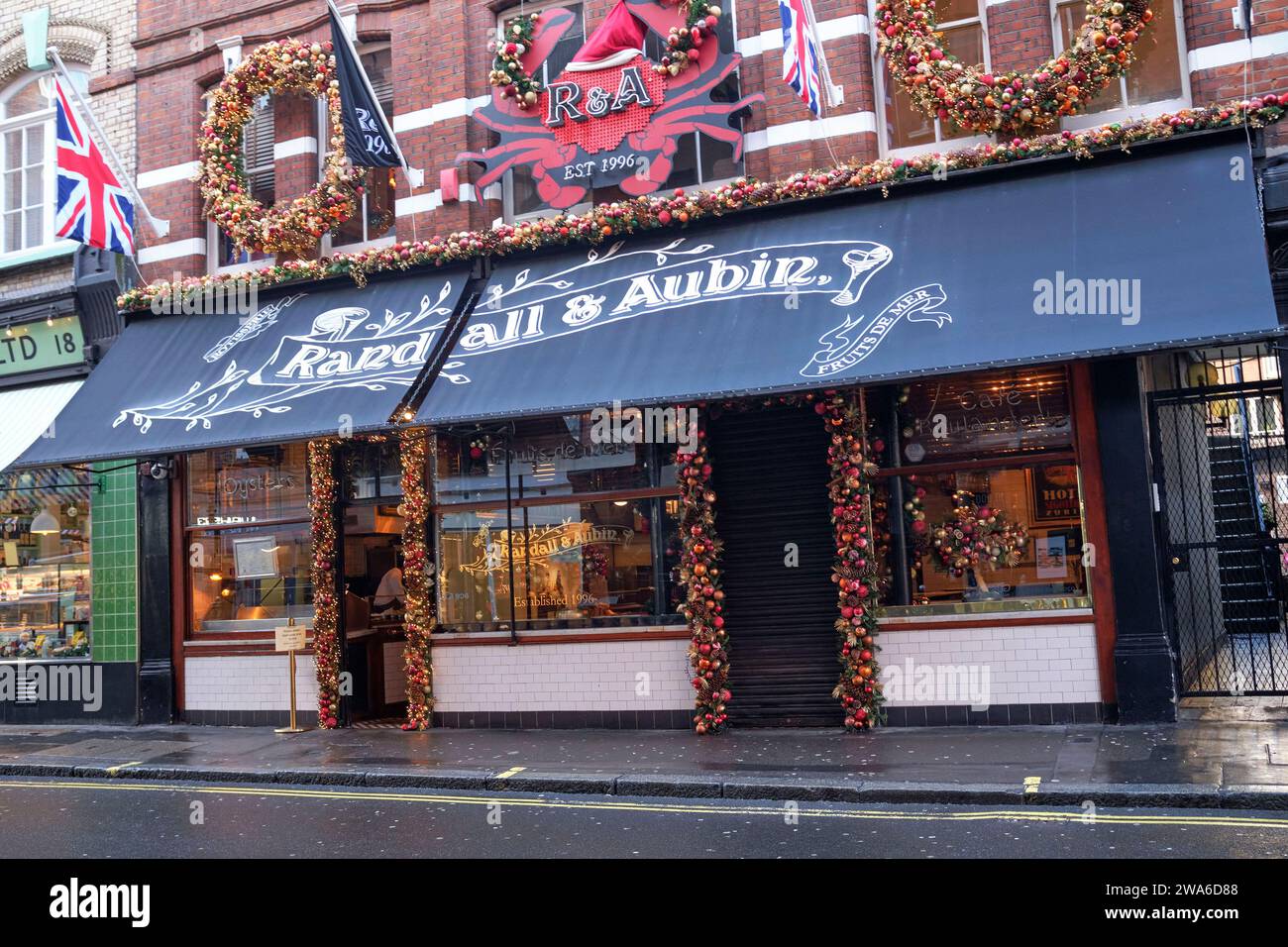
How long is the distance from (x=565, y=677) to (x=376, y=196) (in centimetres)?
632

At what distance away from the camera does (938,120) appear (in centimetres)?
1174

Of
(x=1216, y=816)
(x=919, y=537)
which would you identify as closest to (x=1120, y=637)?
(x=919, y=537)

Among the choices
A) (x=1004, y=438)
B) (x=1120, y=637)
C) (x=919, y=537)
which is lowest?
(x=1120, y=637)

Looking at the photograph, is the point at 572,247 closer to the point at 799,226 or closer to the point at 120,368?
the point at 799,226

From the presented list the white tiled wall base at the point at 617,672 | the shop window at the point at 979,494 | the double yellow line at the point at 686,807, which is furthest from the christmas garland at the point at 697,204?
the double yellow line at the point at 686,807

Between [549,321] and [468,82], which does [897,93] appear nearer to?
[549,321]

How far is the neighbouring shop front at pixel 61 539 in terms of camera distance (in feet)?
48.5

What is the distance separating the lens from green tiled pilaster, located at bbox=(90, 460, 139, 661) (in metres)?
14.7

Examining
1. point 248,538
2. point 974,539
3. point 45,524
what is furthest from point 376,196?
point 974,539

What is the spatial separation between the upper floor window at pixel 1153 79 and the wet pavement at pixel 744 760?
5645mm

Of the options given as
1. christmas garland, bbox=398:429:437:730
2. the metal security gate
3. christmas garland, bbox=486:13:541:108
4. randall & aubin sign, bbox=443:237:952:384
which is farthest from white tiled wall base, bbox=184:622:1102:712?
christmas garland, bbox=486:13:541:108

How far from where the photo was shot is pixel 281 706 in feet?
45.4

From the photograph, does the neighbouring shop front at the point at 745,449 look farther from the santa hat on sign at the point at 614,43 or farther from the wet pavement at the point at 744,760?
the santa hat on sign at the point at 614,43

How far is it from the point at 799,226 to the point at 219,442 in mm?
6246
